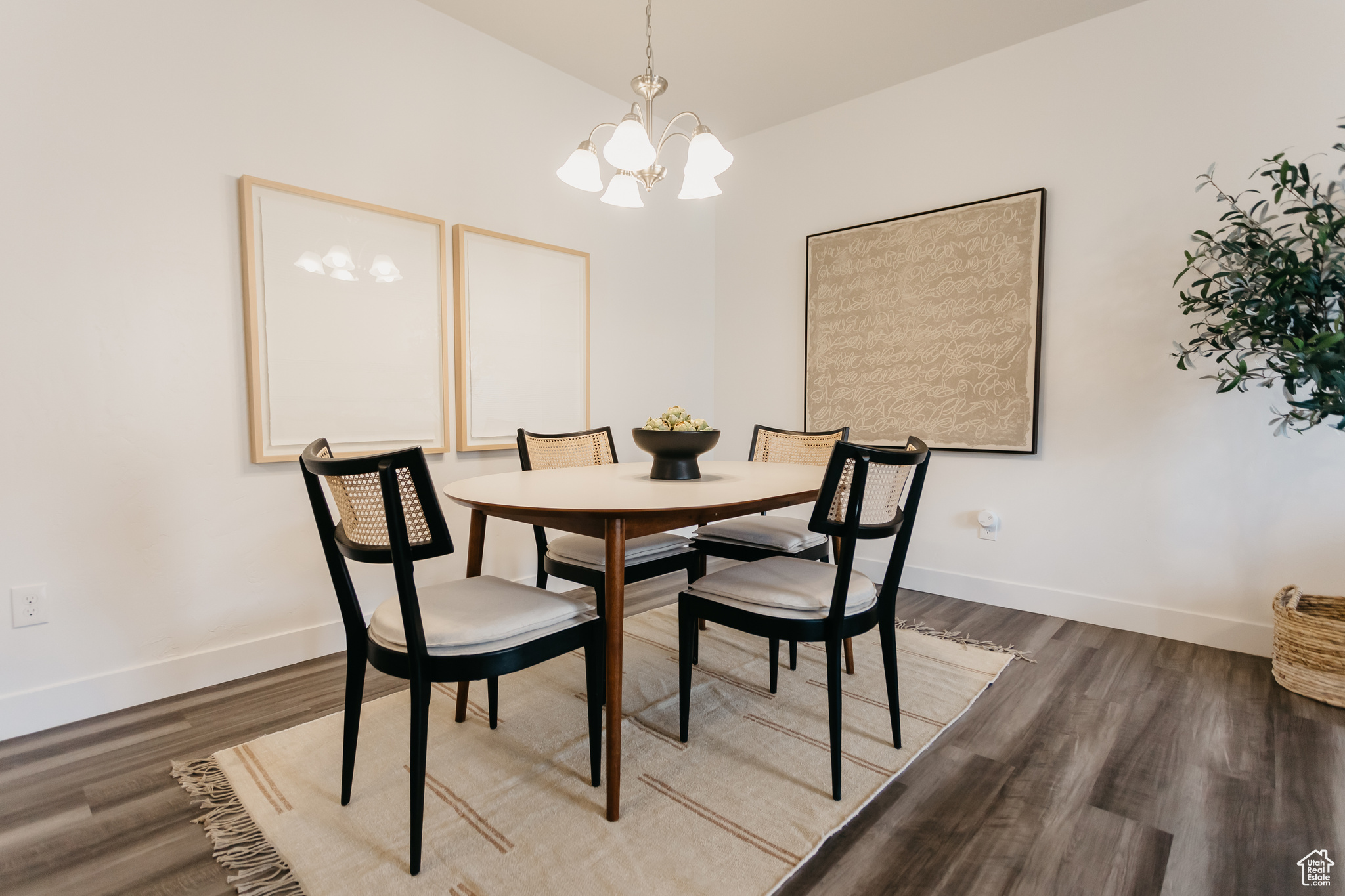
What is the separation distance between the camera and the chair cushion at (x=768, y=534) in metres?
2.35

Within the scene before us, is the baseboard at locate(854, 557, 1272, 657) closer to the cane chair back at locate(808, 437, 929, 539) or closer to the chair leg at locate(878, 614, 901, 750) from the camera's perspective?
the chair leg at locate(878, 614, 901, 750)

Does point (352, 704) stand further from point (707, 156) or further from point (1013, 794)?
point (707, 156)

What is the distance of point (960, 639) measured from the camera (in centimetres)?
268

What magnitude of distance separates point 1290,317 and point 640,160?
Result: 218 centimetres

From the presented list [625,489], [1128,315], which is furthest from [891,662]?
[1128,315]

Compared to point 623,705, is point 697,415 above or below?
above

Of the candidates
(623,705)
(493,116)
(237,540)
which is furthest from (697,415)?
(237,540)

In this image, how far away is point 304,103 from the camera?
237 centimetres

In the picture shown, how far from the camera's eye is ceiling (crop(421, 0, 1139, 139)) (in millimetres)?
2717

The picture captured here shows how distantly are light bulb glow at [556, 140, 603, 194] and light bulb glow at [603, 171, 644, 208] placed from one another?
9 cm

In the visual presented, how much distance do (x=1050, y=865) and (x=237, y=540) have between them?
8.56 feet

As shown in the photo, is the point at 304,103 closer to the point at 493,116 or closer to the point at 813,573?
the point at 493,116

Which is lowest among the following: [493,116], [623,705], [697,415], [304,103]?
[623,705]

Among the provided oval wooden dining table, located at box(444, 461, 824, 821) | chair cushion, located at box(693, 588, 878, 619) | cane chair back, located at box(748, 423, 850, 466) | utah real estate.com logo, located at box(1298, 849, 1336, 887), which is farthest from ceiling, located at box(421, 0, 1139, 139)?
utah real estate.com logo, located at box(1298, 849, 1336, 887)
